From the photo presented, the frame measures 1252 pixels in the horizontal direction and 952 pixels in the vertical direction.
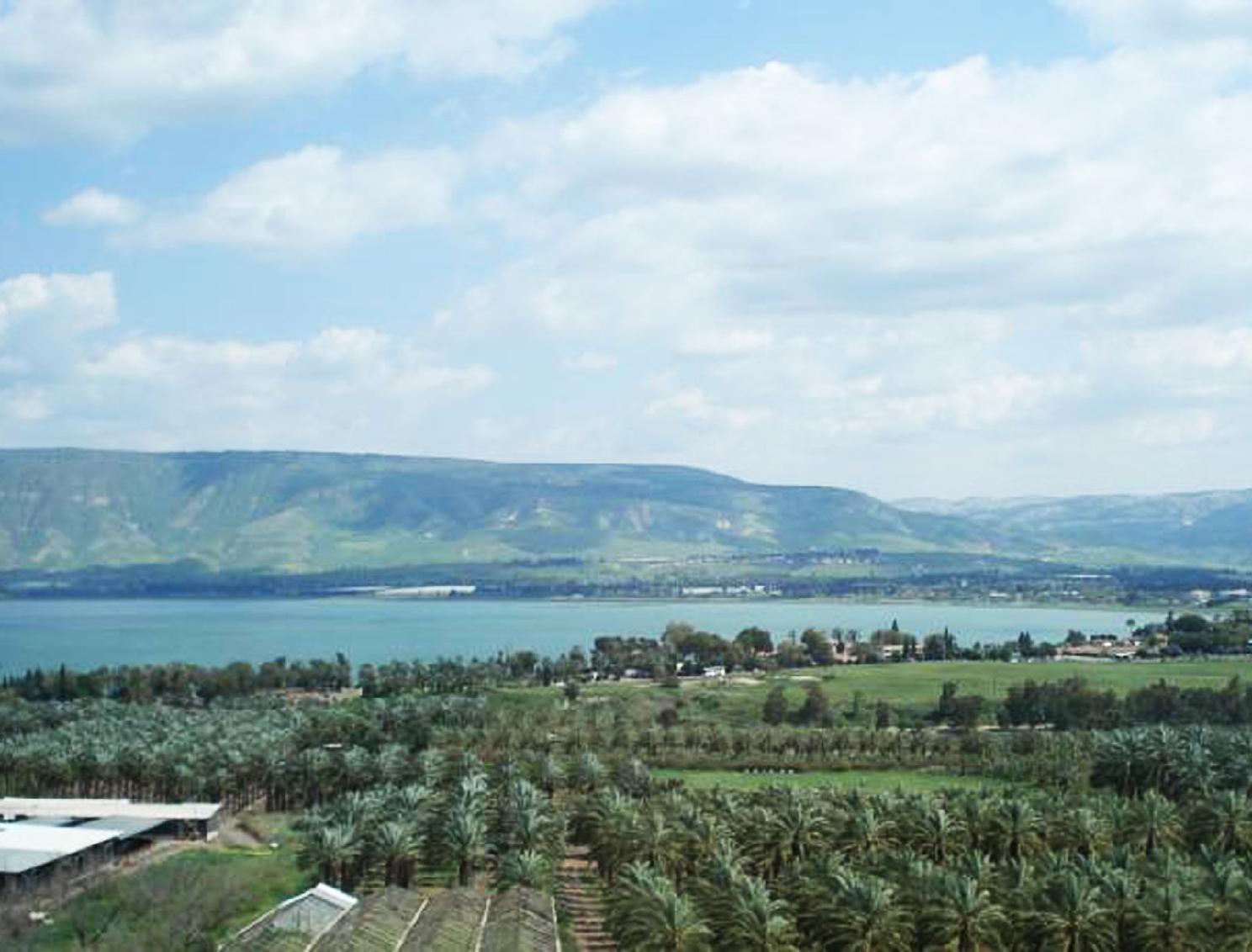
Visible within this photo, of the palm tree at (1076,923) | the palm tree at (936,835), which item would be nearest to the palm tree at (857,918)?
the palm tree at (1076,923)

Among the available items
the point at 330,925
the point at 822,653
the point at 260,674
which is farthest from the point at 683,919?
the point at 822,653

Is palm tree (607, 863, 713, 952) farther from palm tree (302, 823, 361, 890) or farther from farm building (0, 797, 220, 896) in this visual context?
farm building (0, 797, 220, 896)

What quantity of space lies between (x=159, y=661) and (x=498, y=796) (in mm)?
115514

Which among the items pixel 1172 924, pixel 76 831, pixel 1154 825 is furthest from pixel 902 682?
pixel 1172 924

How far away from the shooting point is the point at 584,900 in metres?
46.3

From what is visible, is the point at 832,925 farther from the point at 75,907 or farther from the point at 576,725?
the point at 576,725

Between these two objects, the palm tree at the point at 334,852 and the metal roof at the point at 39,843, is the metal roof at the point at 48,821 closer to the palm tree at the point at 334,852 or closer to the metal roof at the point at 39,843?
the metal roof at the point at 39,843

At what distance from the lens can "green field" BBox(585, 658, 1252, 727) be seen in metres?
100

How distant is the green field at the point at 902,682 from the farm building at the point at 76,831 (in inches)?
1649

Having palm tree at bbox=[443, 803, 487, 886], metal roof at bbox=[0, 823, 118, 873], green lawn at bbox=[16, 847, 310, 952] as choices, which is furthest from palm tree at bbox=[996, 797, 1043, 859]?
metal roof at bbox=[0, 823, 118, 873]

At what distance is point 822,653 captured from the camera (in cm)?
13675

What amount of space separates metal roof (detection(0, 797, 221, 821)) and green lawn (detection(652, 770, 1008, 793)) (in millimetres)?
21904

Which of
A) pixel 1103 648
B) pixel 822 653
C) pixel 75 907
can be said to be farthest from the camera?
pixel 1103 648

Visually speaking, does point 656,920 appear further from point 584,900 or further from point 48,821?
point 48,821
